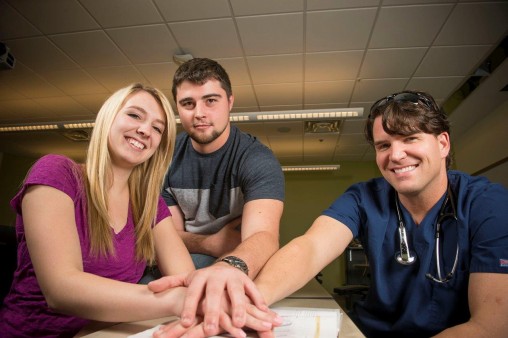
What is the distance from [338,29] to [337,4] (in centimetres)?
35

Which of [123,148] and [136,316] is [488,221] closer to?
[136,316]

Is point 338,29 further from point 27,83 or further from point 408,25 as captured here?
point 27,83

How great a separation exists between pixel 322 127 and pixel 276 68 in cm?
222

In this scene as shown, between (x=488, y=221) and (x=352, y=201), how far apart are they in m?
0.48

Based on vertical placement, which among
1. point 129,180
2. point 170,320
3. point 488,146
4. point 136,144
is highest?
point 488,146

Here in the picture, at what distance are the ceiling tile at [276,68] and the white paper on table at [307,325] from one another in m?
3.26

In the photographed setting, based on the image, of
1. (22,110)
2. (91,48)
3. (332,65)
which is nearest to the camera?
(91,48)

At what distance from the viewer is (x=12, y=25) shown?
3248 mm

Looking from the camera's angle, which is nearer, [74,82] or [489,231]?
[489,231]

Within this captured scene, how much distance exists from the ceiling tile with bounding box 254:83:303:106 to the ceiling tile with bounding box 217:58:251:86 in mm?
251

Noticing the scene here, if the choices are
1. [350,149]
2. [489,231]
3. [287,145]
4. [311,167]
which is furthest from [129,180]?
[311,167]

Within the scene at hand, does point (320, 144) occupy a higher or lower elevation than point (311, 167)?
higher

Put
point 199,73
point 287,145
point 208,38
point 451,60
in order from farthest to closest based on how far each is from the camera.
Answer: point 287,145 < point 451,60 < point 208,38 < point 199,73

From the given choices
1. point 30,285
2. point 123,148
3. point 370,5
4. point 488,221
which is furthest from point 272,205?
point 370,5
